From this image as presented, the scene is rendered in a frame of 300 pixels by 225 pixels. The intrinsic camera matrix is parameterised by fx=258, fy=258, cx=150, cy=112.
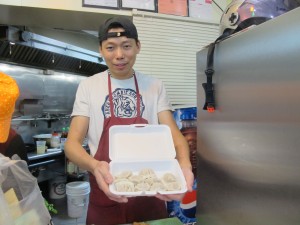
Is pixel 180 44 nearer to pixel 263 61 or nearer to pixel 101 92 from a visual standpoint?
pixel 101 92

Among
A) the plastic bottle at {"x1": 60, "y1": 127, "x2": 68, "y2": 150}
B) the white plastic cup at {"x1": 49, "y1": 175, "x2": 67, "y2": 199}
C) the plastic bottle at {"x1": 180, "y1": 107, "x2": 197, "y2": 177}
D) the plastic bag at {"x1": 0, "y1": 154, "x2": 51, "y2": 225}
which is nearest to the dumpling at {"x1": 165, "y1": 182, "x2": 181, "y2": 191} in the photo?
the plastic bag at {"x1": 0, "y1": 154, "x2": 51, "y2": 225}

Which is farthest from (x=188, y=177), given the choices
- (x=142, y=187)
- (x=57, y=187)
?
(x=57, y=187)

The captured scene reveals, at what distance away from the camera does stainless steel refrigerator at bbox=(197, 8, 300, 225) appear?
24.2 inches

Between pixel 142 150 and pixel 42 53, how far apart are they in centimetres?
282

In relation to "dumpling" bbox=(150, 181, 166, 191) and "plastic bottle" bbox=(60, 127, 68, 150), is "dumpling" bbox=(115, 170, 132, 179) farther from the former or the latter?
"plastic bottle" bbox=(60, 127, 68, 150)

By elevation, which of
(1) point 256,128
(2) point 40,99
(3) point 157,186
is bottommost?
(3) point 157,186

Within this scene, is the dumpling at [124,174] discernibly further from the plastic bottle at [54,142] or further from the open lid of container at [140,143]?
the plastic bottle at [54,142]

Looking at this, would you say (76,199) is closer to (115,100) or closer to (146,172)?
(115,100)

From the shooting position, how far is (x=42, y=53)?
3348 mm

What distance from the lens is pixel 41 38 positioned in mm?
3160

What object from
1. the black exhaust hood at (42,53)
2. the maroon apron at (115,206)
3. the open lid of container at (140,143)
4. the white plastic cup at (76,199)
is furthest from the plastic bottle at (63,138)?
the open lid of container at (140,143)

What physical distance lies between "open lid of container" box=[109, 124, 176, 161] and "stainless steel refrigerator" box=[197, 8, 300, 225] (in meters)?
0.17

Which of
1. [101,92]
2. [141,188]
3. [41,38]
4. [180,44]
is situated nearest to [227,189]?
[141,188]

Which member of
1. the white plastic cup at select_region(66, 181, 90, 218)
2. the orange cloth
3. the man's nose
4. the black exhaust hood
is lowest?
the white plastic cup at select_region(66, 181, 90, 218)
